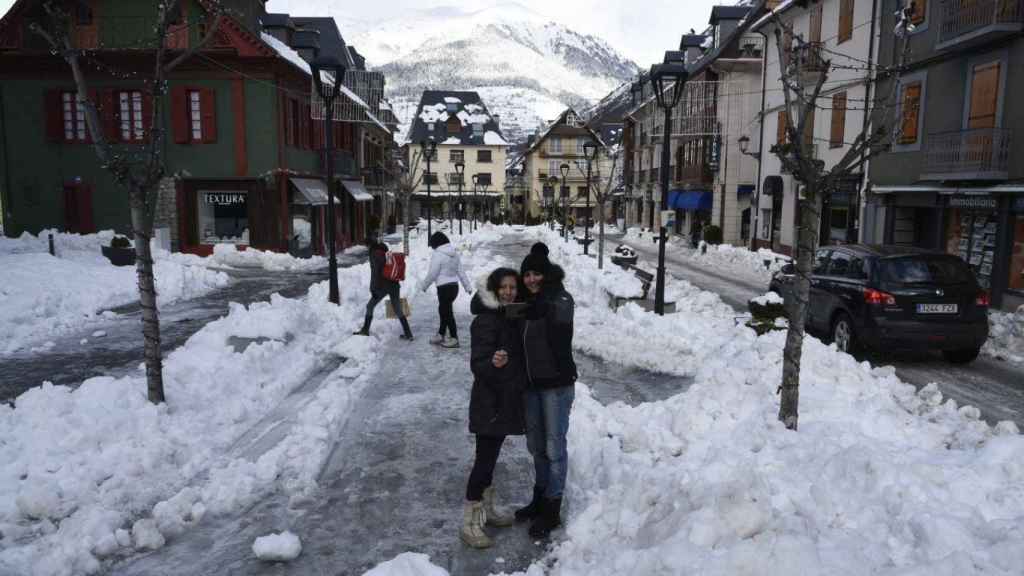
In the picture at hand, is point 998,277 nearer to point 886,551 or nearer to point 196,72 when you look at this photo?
point 886,551

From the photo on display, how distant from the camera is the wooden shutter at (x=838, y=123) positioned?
78.6 feet

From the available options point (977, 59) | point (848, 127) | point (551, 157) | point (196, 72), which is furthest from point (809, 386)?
point (551, 157)

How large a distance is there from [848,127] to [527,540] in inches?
913

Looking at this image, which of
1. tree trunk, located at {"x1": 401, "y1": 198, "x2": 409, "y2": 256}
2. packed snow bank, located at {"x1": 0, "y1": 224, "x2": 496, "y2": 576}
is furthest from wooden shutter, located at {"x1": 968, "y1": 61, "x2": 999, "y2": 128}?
tree trunk, located at {"x1": 401, "y1": 198, "x2": 409, "y2": 256}

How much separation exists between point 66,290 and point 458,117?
71.3 metres

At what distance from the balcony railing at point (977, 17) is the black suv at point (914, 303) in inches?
342

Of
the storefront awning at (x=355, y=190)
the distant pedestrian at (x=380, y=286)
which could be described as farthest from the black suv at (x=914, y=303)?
the storefront awning at (x=355, y=190)

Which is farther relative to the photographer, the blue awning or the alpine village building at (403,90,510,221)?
the alpine village building at (403,90,510,221)

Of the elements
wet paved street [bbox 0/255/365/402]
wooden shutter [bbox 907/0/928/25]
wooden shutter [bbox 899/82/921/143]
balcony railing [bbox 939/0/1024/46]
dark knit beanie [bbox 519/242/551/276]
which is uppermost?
wooden shutter [bbox 907/0/928/25]

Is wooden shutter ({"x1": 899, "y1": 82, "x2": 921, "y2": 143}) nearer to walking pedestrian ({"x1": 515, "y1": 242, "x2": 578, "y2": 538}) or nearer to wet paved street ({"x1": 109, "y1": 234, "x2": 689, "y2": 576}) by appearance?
wet paved street ({"x1": 109, "y1": 234, "x2": 689, "y2": 576})

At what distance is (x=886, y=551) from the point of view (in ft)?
12.2

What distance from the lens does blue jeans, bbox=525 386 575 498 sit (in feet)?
15.7

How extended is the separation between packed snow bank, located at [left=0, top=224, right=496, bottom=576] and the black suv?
672 cm

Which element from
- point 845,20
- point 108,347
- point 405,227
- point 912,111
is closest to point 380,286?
point 108,347
